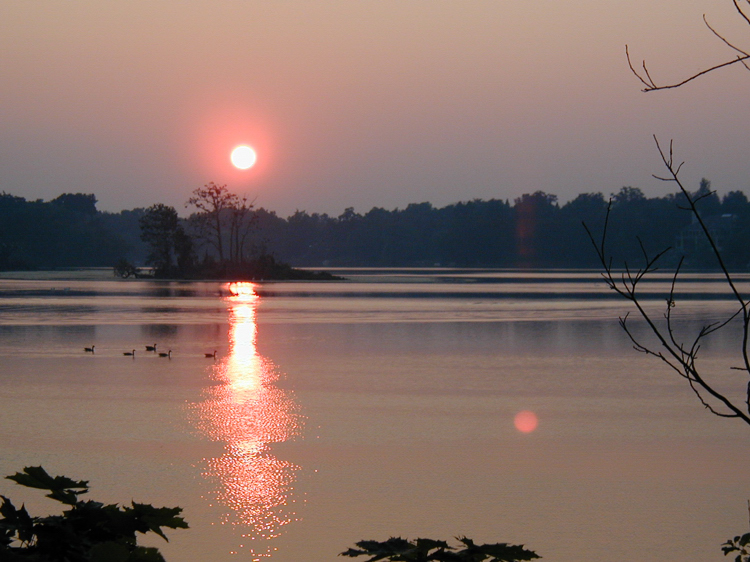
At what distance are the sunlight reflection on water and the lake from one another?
0.09ft

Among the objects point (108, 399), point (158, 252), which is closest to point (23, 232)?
point (158, 252)

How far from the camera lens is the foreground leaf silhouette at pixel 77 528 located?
2.14 metres

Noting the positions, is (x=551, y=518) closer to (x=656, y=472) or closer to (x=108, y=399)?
(x=656, y=472)

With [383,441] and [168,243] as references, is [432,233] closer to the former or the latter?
[168,243]

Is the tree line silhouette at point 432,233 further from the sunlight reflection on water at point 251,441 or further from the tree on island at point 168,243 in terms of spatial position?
the sunlight reflection on water at point 251,441

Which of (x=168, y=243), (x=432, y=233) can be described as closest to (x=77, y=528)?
(x=168, y=243)

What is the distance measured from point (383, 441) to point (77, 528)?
20.0 feet

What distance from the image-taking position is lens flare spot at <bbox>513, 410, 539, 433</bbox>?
29.5 ft

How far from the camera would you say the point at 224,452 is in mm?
7945

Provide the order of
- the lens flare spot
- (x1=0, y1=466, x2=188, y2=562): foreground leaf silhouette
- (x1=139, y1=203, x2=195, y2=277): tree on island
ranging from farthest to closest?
(x1=139, y1=203, x2=195, y2=277): tree on island, the lens flare spot, (x1=0, y1=466, x2=188, y2=562): foreground leaf silhouette

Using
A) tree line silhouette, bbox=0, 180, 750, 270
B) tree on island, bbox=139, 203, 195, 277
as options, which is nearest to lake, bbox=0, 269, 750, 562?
tree on island, bbox=139, 203, 195, 277

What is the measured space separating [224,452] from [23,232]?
314 ft

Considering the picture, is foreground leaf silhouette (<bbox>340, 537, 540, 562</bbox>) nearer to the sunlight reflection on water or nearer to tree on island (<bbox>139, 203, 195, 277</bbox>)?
the sunlight reflection on water

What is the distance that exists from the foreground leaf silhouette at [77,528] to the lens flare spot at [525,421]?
6846mm
